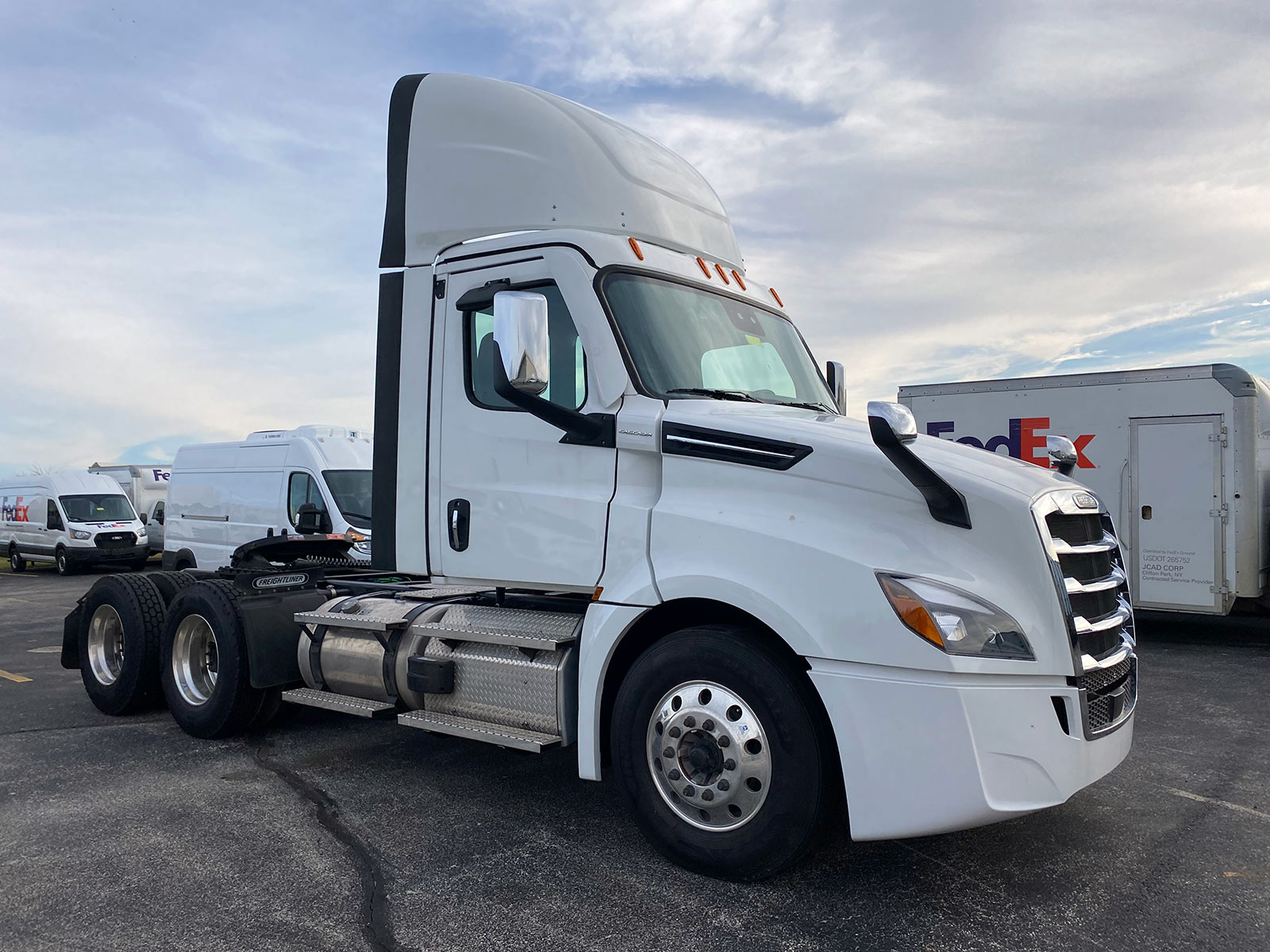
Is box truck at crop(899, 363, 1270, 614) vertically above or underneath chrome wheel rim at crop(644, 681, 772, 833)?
above

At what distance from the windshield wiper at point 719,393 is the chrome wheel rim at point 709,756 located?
131 cm

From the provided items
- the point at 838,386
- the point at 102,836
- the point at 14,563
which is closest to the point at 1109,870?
the point at 838,386

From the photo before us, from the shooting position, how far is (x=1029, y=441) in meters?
11.6

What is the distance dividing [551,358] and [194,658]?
3.86 metres

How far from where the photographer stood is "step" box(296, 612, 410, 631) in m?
5.54

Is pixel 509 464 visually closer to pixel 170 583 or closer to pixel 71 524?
pixel 170 583

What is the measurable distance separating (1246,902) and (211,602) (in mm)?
5822

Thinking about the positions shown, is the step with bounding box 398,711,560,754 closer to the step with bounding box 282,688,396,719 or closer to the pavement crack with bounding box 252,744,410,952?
the step with bounding box 282,688,396,719

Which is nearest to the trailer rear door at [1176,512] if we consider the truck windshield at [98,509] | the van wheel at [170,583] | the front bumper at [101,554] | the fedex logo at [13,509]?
the van wheel at [170,583]

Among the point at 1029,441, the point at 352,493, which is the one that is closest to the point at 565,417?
the point at 1029,441

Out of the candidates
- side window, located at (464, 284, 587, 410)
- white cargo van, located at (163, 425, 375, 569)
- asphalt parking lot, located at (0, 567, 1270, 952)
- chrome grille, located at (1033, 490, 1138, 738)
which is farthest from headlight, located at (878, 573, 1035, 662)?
white cargo van, located at (163, 425, 375, 569)

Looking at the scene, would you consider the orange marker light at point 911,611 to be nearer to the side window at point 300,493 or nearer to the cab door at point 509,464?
the cab door at point 509,464

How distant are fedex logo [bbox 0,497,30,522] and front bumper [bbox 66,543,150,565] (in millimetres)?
3346

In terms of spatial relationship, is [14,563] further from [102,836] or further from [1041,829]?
[1041,829]
